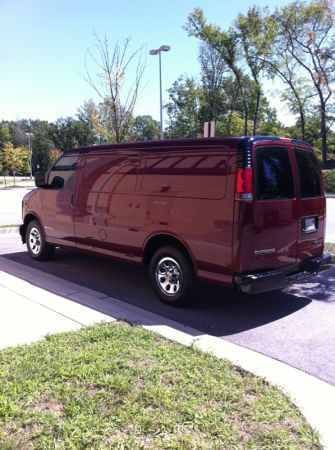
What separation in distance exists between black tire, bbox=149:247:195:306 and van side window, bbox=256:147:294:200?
1269 mm

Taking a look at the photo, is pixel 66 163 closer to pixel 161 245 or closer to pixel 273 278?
pixel 161 245

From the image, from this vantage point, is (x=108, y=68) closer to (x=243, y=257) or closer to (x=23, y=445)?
(x=243, y=257)

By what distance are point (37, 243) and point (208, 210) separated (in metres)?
4.22

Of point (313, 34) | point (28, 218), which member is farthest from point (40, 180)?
point (313, 34)

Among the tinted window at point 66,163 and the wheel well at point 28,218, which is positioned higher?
the tinted window at point 66,163

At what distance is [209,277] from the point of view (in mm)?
4984

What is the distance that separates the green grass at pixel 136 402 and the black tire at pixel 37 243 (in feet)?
13.3

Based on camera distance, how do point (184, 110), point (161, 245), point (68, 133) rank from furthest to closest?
point (68, 133), point (184, 110), point (161, 245)

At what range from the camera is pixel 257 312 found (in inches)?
208

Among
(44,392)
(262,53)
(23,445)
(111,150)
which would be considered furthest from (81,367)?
(262,53)

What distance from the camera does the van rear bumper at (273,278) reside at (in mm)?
4695

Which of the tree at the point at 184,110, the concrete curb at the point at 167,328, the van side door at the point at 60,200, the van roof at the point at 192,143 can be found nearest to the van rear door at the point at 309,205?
the van roof at the point at 192,143

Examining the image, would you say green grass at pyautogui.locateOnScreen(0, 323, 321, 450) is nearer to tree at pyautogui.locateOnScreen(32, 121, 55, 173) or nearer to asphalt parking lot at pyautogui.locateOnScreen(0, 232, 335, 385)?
asphalt parking lot at pyautogui.locateOnScreen(0, 232, 335, 385)

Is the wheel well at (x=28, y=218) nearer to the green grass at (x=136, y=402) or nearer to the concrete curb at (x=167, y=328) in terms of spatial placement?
the concrete curb at (x=167, y=328)
